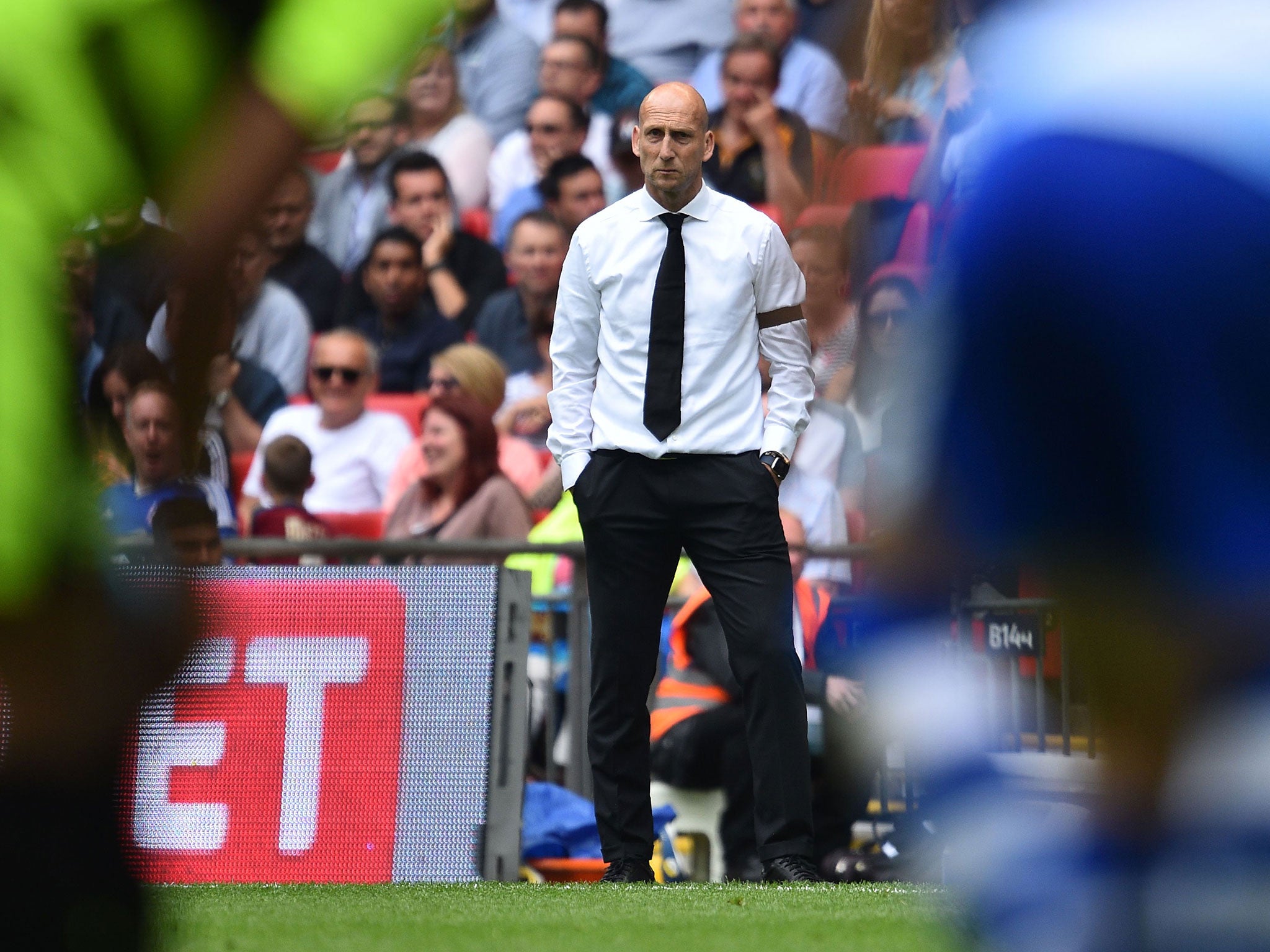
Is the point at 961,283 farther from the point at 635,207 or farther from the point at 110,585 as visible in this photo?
the point at 635,207

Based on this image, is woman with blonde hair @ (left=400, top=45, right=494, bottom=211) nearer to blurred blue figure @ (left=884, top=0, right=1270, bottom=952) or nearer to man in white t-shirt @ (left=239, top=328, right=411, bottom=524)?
man in white t-shirt @ (left=239, top=328, right=411, bottom=524)

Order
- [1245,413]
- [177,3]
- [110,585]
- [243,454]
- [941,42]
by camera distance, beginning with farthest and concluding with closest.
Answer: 1. [243,454]
2. [941,42]
3. [110,585]
4. [177,3]
5. [1245,413]

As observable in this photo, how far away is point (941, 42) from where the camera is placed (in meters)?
2.72

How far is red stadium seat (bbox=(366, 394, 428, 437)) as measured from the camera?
9.80m

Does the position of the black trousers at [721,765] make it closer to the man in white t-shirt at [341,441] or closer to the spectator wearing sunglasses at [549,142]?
the man in white t-shirt at [341,441]

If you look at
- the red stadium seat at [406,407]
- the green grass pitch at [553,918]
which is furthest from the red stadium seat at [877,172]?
the red stadium seat at [406,407]

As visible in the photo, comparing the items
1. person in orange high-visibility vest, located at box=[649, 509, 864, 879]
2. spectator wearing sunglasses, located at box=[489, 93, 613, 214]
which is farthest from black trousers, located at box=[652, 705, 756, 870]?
spectator wearing sunglasses, located at box=[489, 93, 613, 214]

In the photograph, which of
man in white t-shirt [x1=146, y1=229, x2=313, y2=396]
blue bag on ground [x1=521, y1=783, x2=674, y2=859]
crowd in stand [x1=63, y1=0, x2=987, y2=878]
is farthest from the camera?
man in white t-shirt [x1=146, y1=229, x2=313, y2=396]

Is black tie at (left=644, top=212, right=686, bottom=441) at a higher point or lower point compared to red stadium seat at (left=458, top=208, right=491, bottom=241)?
lower

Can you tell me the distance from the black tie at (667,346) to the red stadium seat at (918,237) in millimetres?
3212

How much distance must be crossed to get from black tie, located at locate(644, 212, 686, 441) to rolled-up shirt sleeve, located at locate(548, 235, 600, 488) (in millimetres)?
237

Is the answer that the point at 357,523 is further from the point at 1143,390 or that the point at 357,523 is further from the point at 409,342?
the point at 1143,390

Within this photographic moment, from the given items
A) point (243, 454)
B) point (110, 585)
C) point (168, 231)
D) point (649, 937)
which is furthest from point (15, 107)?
point (243, 454)

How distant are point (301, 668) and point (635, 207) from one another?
1675 mm
